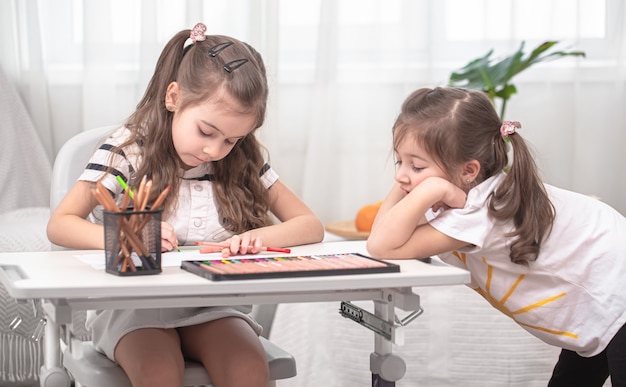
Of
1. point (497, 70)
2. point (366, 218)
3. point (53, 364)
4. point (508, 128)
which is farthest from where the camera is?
point (497, 70)

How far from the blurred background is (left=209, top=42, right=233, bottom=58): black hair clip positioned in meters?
1.30

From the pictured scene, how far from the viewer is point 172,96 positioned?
1640mm

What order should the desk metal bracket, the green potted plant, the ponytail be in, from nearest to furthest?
the desk metal bracket
the ponytail
the green potted plant

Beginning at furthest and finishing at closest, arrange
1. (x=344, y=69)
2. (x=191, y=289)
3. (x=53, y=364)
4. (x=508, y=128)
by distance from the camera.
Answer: (x=344, y=69), (x=508, y=128), (x=53, y=364), (x=191, y=289)

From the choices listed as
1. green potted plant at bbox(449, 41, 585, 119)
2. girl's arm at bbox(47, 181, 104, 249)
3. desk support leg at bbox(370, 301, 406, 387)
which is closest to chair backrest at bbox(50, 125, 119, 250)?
girl's arm at bbox(47, 181, 104, 249)

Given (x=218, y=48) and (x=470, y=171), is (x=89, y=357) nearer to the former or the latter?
(x=218, y=48)

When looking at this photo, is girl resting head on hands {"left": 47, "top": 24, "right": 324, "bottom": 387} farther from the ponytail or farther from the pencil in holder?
the ponytail

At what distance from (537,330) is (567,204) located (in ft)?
0.76

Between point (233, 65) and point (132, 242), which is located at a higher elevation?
point (233, 65)

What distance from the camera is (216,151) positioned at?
1550 mm

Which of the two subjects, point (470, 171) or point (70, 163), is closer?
point (470, 171)

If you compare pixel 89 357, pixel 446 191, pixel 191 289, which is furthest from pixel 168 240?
pixel 446 191

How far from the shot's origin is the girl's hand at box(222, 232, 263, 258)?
1366 mm

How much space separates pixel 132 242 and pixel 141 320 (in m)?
0.31
